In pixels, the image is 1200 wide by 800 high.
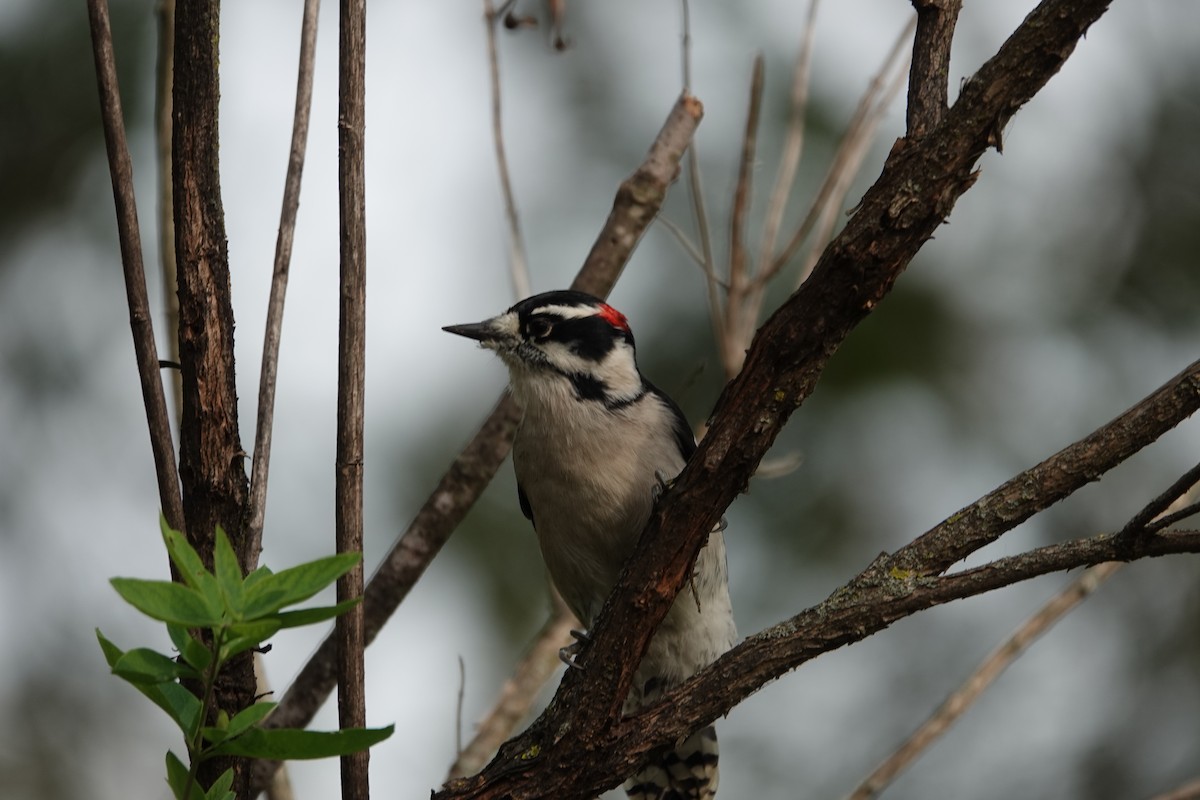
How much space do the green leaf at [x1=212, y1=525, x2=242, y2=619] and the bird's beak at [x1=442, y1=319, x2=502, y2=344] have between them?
299 cm

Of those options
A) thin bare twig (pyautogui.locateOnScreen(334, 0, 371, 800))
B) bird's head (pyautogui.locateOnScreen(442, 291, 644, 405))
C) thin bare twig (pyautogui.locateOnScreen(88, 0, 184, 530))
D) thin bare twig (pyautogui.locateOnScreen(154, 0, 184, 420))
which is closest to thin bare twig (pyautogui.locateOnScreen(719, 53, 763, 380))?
bird's head (pyautogui.locateOnScreen(442, 291, 644, 405))

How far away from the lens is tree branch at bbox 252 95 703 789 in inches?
183

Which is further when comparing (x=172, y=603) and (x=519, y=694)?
(x=519, y=694)

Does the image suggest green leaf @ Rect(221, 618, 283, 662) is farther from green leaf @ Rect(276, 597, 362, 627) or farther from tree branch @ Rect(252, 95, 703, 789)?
tree branch @ Rect(252, 95, 703, 789)

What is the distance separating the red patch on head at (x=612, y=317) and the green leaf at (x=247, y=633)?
316 centimetres

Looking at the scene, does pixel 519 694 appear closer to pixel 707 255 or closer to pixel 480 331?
pixel 480 331

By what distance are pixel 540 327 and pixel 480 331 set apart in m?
0.24

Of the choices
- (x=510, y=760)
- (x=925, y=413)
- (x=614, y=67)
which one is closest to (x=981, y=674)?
(x=510, y=760)

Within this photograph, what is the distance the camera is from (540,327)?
17.0ft

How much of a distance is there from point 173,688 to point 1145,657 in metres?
9.76

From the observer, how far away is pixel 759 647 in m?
3.07

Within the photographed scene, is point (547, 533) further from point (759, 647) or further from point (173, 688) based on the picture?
point (173, 688)

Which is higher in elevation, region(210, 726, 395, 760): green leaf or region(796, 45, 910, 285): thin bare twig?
region(796, 45, 910, 285): thin bare twig

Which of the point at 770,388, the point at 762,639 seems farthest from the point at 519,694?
the point at 770,388
